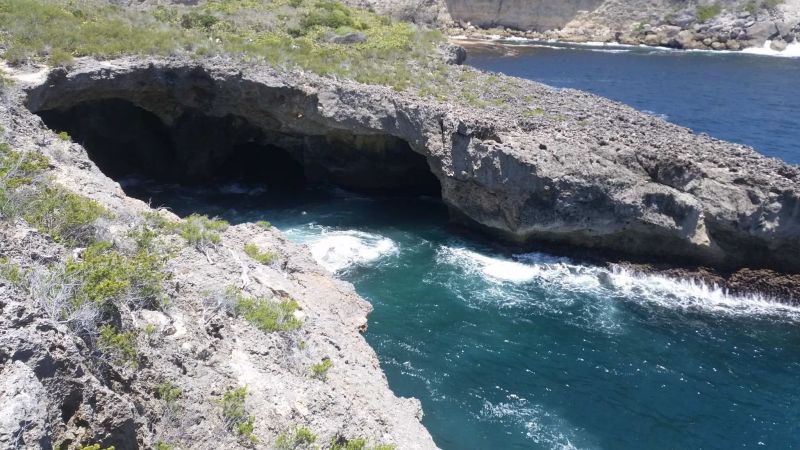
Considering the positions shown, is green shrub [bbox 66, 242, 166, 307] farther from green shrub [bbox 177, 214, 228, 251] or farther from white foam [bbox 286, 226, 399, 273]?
white foam [bbox 286, 226, 399, 273]

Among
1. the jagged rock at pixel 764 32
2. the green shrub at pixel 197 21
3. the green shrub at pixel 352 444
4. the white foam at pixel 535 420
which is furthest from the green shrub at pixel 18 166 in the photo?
the jagged rock at pixel 764 32

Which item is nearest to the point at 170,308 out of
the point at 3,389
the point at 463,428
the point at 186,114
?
the point at 3,389

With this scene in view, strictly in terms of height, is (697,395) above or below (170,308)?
below

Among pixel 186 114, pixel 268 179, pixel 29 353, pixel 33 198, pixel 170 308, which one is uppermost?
pixel 29 353

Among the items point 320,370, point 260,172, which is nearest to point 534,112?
point 260,172

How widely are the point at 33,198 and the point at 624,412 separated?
18.0 m

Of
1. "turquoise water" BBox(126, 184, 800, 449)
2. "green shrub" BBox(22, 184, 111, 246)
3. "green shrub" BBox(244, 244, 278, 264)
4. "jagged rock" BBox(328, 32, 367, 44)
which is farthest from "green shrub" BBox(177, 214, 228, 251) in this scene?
"jagged rock" BBox(328, 32, 367, 44)

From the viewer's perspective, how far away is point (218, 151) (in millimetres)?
38844

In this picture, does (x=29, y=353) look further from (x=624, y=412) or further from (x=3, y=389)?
(x=624, y=412)

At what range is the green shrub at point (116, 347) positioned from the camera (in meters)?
9.48

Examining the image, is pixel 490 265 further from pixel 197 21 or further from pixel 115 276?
pixel 197 21

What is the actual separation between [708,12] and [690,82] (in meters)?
35.6

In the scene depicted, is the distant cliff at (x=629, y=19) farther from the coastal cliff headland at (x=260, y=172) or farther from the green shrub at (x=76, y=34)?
the green shrub at (x=76, y=34)

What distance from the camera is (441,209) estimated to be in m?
36.5
